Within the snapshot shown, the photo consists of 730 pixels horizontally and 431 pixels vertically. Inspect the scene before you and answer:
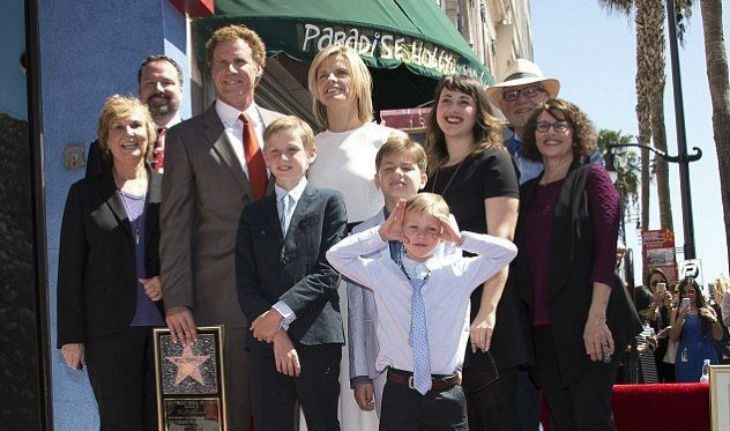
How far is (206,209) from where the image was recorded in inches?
185

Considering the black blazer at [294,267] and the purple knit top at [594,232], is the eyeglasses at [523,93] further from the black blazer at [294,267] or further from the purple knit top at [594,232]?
the black blazer at [294,267]

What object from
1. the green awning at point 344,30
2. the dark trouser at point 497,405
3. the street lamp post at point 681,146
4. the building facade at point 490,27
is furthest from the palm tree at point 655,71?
the dark trouser at point 497,405

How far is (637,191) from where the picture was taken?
219 ft

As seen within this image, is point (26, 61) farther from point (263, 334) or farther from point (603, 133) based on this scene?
point (603, 133)

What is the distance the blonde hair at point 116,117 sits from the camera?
478cm

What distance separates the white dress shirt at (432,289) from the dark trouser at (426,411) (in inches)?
4.0

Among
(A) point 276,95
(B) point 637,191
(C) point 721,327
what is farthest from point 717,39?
(B) point 637,191

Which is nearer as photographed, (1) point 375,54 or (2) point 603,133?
(1) point 375,54

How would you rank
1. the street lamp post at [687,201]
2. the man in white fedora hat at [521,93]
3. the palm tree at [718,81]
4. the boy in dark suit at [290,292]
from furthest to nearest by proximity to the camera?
the street lamp post at [687,201] → the palm tree at [718,81] → the man in white fedora hat at [521,93] → the boy in dark suit at [290,292]

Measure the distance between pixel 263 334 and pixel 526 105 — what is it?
2.57 metres

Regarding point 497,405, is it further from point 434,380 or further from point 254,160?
point 254,160

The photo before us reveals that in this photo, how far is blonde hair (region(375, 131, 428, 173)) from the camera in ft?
15.1

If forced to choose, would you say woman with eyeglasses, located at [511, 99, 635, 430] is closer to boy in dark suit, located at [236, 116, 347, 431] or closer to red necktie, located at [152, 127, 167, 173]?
boy in dark suit, located at [236, 116, 347, 431]

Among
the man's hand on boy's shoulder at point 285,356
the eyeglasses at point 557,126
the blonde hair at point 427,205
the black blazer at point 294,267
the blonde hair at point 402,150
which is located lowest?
the man's hand on boy's shoulder at point 285,356
